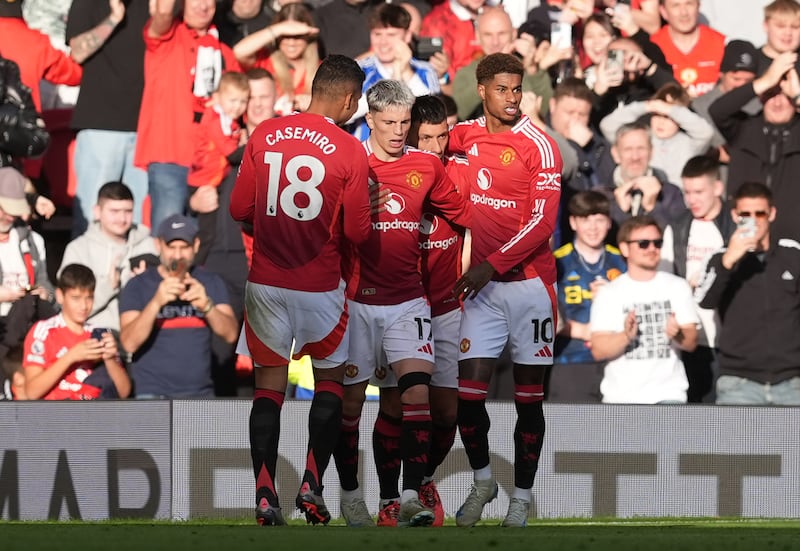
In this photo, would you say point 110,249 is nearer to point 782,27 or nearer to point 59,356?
point 59,356

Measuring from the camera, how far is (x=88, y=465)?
10359 mm

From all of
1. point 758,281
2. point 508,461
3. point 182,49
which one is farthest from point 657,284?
point 182,49

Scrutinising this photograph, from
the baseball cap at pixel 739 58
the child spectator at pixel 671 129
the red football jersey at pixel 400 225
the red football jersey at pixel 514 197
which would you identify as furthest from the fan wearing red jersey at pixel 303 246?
the baseball cap at pixel 739 58

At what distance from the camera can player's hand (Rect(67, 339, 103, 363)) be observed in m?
10.9

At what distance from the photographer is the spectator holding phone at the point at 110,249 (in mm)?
11562

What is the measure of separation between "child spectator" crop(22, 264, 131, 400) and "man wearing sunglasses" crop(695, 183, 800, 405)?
14.8ft

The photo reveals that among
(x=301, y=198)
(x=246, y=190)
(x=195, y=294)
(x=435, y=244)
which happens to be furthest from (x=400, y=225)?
(x=195, y=294)

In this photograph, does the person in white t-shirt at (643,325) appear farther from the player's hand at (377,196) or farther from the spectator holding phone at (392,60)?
the player's hand at (377,196)

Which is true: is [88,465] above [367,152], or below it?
below

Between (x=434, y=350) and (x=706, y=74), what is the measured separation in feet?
17.9

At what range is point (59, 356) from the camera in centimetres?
1098

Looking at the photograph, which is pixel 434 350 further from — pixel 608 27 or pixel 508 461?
pixel 608 27

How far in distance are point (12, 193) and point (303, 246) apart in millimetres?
4457

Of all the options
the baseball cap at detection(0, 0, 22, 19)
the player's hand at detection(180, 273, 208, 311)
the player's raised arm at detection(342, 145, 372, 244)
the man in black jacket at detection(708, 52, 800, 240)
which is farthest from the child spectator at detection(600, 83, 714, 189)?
the player's raised arm at detection(342, 145, 372, 244)
